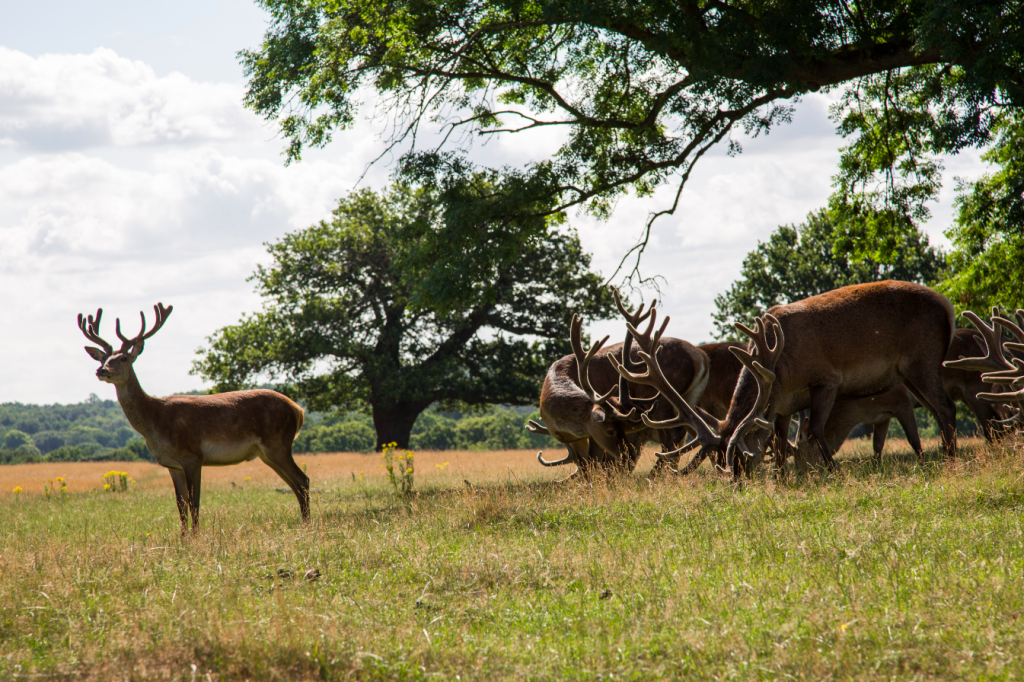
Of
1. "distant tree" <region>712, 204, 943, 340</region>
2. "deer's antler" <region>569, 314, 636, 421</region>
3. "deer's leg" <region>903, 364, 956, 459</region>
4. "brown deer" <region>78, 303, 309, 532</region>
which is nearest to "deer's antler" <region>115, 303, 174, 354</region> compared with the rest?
"brown deer" <region>78, 303, 309, 532</region>

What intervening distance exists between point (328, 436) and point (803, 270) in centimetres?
4032

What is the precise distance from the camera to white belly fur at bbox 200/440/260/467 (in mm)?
9602

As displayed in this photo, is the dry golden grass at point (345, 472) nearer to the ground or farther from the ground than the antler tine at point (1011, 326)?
nearer to the ground

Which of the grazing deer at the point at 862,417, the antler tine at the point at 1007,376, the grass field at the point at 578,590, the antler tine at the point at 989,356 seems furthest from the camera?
the grazing deer at the point at 862,417

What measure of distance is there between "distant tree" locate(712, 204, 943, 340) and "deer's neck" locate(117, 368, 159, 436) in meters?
27.3

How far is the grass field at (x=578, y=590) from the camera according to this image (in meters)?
4.23

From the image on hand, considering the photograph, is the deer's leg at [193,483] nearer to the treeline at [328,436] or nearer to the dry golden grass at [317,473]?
the dry golden grass at [317,473]

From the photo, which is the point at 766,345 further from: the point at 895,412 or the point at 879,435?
the point at 879,435

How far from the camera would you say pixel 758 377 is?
873cm

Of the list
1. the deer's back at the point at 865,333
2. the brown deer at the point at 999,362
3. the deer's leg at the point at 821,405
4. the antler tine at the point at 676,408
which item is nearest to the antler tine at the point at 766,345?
the deer's back at the point at 865,333

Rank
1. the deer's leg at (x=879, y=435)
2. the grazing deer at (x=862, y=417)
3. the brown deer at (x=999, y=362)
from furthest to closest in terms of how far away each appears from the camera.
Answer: the deer's leg at (x=879, y=435)
the grazing deer at (x=862, y=417)
the brown deer at (x=999, y=362)

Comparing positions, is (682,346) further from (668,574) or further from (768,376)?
(668,574)

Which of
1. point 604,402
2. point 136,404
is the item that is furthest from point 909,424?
point 136,404

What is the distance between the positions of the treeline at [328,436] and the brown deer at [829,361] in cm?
1030
